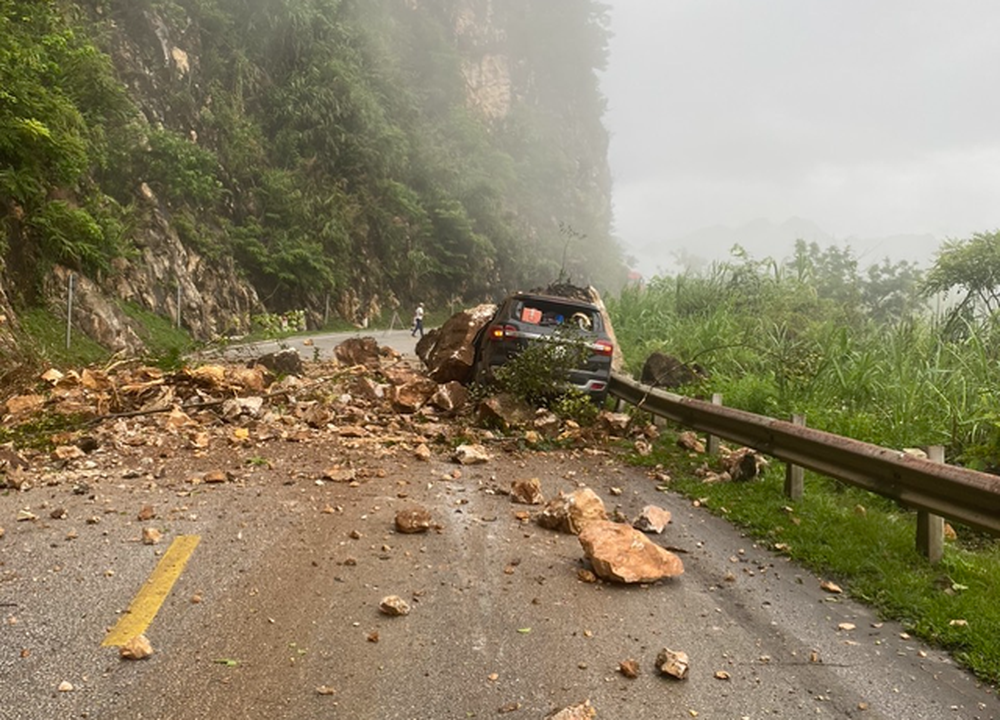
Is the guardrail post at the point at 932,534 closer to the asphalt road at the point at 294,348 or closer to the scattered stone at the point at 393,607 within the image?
the scattered stone at the point at 393,607

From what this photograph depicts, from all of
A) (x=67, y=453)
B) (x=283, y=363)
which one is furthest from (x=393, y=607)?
(x=283, y=363)

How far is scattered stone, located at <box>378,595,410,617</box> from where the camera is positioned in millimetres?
3330

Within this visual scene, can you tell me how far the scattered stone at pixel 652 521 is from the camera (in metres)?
4.95

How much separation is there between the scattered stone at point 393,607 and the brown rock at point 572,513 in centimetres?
173

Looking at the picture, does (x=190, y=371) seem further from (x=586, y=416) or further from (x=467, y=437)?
(x=586, y=416)

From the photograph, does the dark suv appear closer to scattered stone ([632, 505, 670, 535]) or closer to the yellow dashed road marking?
scattered stone ([632, 505, 670, 535])

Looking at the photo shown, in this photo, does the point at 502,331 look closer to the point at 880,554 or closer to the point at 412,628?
the point at 880,554

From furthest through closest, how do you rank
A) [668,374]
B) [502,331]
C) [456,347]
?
1. [456,347]
2. [668,374]
3. [502,331]

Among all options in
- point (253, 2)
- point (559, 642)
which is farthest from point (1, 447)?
point (253, 2)

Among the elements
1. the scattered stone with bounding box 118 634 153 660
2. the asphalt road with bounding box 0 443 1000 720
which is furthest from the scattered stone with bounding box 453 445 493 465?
the scattered stone with bounding box 118 634 153 660

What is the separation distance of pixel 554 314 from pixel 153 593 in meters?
6.99

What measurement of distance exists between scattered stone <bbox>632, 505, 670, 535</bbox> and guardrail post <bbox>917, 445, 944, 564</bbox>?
5.65ft

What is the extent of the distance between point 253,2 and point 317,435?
36816 millimetres

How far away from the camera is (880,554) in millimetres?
4492
